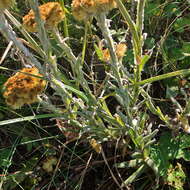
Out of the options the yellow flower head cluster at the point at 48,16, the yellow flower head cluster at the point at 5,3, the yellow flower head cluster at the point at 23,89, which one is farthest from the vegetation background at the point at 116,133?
the yellow flower head cluster at the point at 5,3

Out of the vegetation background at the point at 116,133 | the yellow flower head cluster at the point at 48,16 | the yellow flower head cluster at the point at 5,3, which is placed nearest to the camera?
the yellow flower head cluster at the point at 5,3

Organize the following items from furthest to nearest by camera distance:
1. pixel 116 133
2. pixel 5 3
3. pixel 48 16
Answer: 1. pixel 116 133
2. pixel 48 16
3. pixel 5 3

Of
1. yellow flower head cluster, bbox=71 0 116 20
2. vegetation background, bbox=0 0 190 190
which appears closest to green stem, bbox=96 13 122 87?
yellow flower head cluster, bbox=71 0 116 20

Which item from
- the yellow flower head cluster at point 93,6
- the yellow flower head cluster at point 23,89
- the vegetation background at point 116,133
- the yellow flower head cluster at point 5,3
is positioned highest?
the yellow flower head cluster at point 5,3

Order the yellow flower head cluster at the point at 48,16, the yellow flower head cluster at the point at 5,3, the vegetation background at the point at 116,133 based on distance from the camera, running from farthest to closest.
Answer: the vegetation background at the point at 116,133 < the yellow flower head cluster at the point at 48,16 < the yellow flower head cluster at the point at 5,3

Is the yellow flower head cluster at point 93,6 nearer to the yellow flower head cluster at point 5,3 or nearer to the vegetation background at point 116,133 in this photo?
the yellow flower head cluster at point 5,3

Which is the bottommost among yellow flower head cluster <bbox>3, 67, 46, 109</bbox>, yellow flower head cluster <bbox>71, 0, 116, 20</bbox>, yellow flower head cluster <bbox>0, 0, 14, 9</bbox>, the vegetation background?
the vegetation background

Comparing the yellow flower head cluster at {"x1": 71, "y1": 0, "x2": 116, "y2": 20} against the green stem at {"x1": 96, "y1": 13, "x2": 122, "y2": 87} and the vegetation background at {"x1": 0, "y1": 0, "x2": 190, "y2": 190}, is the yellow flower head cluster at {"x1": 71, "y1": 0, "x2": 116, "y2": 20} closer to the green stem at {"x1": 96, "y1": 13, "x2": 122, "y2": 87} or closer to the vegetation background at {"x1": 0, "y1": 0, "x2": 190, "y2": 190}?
the green stem at {"x1": 96, "y1": 13, "x2": 122, "y2": 87}

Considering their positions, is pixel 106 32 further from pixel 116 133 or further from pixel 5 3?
pixel 116 133

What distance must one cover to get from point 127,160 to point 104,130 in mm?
266

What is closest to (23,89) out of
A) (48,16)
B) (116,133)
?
(48,16)

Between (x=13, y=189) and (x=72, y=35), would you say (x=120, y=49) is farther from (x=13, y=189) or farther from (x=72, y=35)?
(x=13, y=189)

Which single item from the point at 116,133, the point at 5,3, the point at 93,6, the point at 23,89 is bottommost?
the point at 116,133

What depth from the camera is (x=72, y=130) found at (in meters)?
1.20
